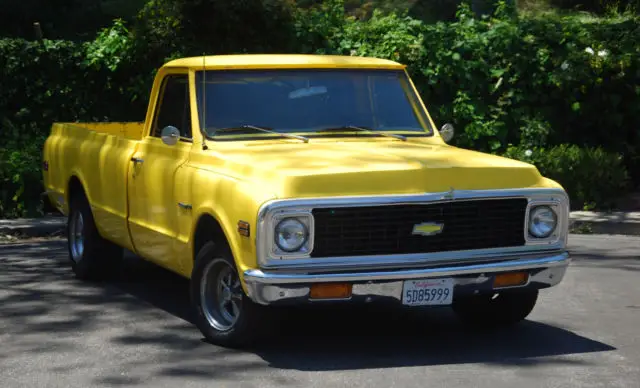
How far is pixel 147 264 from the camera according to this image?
477 inches

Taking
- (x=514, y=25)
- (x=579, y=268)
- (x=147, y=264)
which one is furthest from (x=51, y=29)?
(x=579, y=268)

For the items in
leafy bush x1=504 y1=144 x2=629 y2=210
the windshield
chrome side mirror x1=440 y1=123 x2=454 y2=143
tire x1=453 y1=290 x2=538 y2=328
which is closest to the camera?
tire x1=453 y1=290 x2=538 y2=328

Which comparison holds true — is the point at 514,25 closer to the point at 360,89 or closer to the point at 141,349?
the point at 360,89

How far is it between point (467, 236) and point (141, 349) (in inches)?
83.8

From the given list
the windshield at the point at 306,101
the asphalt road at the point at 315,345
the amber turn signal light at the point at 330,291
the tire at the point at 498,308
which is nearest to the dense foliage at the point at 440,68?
the asphalt road at the point at 315,345

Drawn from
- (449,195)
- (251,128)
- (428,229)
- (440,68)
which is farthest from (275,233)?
(440,68)

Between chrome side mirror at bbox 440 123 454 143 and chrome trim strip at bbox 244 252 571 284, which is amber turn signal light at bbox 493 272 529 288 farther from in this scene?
chrome side mirror at bbox 440 123 454 143

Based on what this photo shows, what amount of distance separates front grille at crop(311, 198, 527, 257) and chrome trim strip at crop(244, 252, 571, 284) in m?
0.15

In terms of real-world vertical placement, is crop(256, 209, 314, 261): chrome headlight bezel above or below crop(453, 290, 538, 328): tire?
above

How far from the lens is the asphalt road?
7.45 meters

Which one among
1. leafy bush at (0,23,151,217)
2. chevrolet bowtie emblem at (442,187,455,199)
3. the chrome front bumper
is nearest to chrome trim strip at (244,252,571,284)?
the chrome front bumper

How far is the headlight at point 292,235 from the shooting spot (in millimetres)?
7566

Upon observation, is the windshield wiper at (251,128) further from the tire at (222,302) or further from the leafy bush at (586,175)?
the leafy bush at (586,175)

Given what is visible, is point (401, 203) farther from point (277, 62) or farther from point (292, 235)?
point (277, 62)
